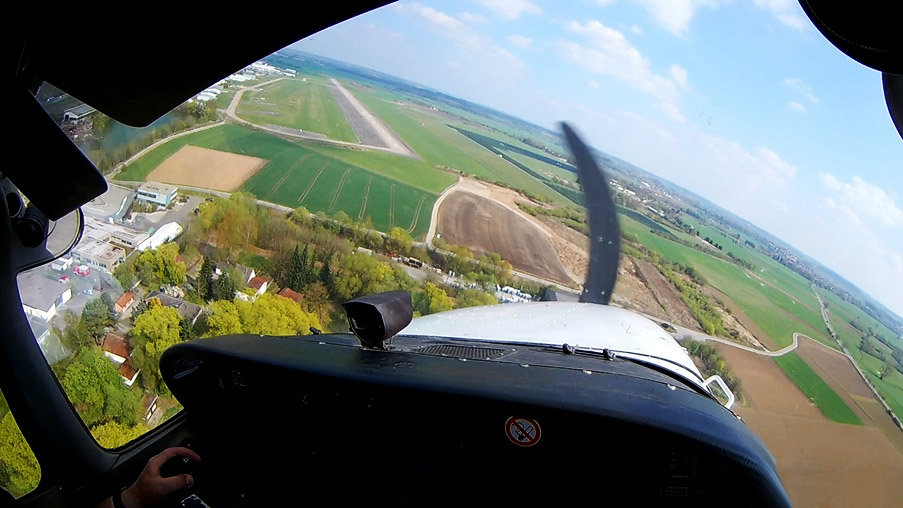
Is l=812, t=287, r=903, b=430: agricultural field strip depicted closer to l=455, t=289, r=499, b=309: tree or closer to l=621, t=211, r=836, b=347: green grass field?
l=621, t=211, r=836, b=347: green grass field

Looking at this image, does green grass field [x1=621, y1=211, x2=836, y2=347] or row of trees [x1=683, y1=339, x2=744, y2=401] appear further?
green grass field [x1=621, y1=211, x2=836, y2=347]

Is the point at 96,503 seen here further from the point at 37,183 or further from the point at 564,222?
the point at 564,222

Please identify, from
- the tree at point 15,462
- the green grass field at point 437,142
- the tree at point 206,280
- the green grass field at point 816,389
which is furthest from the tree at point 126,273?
the green grass field at point 437,142

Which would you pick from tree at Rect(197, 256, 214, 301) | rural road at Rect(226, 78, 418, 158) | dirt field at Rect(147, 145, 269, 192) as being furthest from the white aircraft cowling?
rural road at Rect(226, 78, 418, 158)

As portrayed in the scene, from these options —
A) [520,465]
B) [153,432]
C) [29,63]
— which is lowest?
[153,432]

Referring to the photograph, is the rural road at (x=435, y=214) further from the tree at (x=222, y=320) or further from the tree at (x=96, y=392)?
the tree at (x=96, y=392)

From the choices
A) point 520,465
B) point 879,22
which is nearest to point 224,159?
point 520,465
